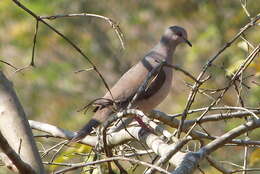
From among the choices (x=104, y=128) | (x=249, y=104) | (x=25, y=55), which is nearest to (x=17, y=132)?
(x=104, y=128)

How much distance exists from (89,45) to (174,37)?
6.58m

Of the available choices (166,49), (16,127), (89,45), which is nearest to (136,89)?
(166,49)

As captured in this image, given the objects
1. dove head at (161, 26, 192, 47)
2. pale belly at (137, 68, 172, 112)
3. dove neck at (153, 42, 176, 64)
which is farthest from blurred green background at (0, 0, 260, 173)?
pale belly at (137, 68, 172, 112)

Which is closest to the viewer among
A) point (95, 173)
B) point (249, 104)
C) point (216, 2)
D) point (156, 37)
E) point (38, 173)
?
point (38, 173)

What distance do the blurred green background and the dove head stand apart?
4700 millimetres

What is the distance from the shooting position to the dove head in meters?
5.57

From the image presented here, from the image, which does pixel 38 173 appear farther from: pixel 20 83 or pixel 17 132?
pixel 20 83

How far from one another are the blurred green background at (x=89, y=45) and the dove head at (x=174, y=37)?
4700 mm

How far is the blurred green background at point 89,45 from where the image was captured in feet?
35.1

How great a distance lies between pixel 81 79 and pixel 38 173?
392 inches

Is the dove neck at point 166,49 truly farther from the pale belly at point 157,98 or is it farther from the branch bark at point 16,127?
the branch bark at point 16,127

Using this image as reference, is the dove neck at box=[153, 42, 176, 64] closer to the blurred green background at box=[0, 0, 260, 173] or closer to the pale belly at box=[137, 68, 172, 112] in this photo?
the pale belly at box=[137, 68, 172, 112]

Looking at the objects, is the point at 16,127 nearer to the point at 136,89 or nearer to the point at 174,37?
the point at 136,89

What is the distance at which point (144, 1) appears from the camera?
11984mm
